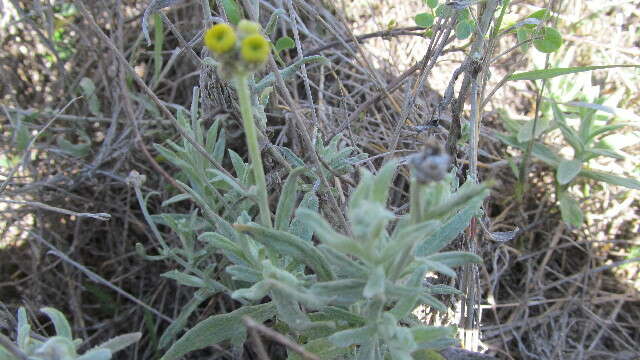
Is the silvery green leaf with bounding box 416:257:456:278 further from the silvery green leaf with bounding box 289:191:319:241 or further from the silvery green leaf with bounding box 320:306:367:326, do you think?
the silvery green leaf with bounding box 289:191:319:241

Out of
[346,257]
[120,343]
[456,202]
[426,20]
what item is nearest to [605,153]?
[426,20]

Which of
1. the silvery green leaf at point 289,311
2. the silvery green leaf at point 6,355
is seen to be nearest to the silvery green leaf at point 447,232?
the silvery green leaf at point 289,311

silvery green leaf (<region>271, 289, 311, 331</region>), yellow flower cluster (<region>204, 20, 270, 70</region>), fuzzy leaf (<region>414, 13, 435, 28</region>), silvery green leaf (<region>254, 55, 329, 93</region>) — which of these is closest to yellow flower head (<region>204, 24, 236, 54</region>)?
yellow flower cluster (<region>204, 20, 270, 70</region>)

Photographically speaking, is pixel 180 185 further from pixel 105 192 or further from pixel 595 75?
pixel 595 75

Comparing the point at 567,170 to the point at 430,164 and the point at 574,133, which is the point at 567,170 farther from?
the point at 430,164

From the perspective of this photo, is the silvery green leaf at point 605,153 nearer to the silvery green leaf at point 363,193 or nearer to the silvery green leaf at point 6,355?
the silvery green leaf at point 363,193

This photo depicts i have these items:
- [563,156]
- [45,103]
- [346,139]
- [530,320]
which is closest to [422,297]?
[346,139]
